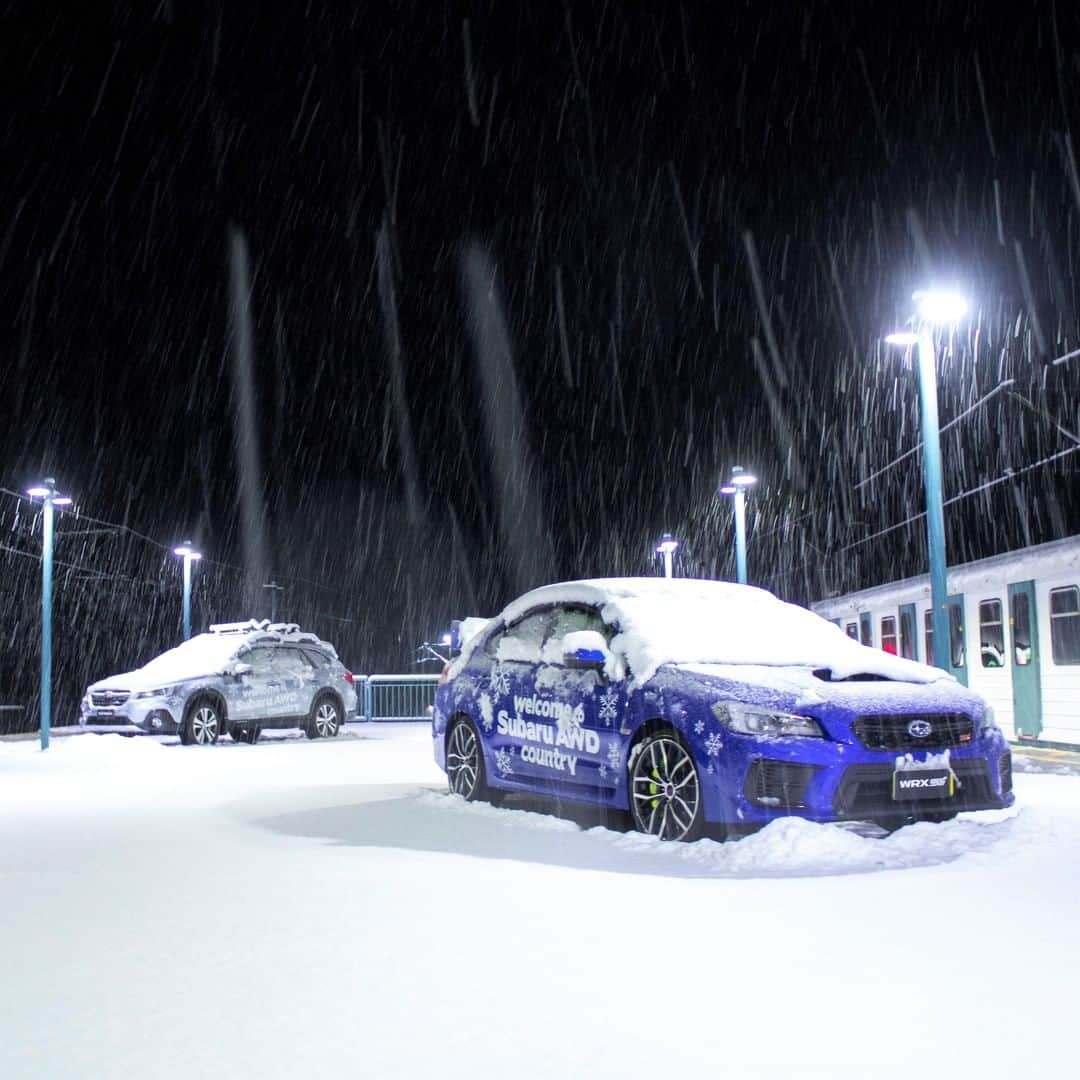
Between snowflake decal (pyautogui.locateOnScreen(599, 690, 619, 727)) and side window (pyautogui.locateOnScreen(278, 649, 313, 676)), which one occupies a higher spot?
side window (pyautogui.locateOnScreen(278, 649, 313, 676))

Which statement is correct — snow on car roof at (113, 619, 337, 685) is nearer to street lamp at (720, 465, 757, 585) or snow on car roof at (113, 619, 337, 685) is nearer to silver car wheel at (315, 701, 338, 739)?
silver car wheel at (315, 701, 338, 739)

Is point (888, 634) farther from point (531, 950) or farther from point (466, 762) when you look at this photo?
point (531, 950)

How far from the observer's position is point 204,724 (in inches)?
771

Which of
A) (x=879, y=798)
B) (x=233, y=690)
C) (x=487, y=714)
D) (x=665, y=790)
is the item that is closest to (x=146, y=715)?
(x=233, y=690)

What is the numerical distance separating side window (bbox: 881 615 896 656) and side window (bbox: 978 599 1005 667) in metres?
3.87

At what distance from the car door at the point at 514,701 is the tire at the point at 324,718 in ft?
39.3

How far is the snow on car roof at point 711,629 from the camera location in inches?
321

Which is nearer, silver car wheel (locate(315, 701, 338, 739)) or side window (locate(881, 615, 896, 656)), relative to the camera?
silver car wheel (locate(315, 701, 338, 739))

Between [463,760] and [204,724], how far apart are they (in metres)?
10.3


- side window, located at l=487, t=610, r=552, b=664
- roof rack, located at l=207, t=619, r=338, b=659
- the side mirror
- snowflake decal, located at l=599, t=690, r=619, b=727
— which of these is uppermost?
roof rack, located at l=207, t=619, r=338, b=659

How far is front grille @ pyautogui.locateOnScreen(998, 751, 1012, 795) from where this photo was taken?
805 cm

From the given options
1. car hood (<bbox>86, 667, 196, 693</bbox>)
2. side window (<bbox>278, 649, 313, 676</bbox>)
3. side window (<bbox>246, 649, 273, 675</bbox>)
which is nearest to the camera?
car hood (<bbox>86, 667, 196, 693</bbox>)

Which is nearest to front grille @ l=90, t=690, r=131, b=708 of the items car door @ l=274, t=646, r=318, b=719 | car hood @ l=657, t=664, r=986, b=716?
car door @ l=274, t=646, r=318, b=719

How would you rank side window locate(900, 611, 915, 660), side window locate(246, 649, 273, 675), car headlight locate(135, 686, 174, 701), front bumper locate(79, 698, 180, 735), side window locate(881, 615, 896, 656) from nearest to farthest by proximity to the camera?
front bumper locate(79, 698, 180, 735) < car headlight locate(135, 686, 174, 701) < side window locate(246, 649, 273, 675) < side window locate(900, 611, 915, 660) < side window locate(881, 615, 896, 656)
